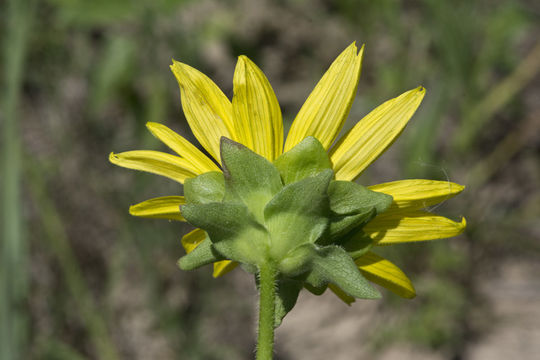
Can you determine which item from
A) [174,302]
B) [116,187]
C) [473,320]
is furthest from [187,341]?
[473,320]

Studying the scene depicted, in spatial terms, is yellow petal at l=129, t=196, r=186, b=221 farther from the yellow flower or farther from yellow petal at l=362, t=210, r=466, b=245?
yellow petal at l=362, t=210, r=466, b=245

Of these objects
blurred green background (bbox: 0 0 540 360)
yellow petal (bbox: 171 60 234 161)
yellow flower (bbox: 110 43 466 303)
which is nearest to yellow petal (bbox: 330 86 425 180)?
yellow flower (bbox: 110 43 466 303)

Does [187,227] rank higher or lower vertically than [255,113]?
lower

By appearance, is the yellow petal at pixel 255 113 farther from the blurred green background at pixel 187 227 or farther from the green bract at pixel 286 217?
the blurred green background at pixel 187 227

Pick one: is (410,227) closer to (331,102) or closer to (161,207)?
(331,102)

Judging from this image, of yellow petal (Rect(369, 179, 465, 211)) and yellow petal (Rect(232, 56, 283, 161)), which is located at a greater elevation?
yellow petal (Rect(232, 56, 283, 161))

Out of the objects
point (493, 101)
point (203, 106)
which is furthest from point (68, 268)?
point (493, 101)

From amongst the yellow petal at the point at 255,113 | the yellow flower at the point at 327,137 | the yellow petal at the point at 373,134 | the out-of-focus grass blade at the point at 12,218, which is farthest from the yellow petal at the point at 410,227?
the out-of-focus grass blade at the point at 12,218
